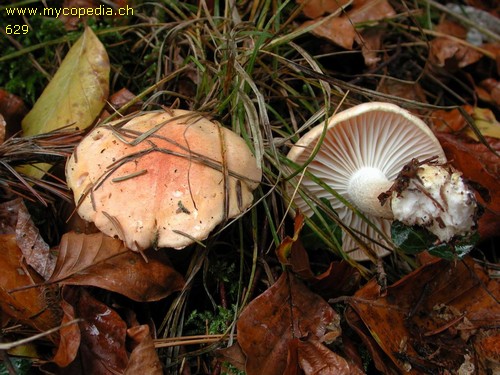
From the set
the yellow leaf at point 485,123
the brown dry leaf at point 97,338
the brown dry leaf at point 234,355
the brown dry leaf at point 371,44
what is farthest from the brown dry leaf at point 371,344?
the brown dry leaf at point 371,44

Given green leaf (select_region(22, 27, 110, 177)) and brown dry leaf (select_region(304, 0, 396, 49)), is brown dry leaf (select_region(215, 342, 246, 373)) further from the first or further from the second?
brown dry leaf (select_region(304, 0, 396, 49))

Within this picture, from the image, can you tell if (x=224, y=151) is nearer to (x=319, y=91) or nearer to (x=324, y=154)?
(x=324, y=154)

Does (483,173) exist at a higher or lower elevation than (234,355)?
higher

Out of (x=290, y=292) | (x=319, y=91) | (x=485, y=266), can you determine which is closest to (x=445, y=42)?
(x=319, y=91)

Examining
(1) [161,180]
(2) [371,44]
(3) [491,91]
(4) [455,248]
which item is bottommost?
(4) [455,248]

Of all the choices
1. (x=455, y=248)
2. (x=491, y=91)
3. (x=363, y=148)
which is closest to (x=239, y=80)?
(x=363, y=148)

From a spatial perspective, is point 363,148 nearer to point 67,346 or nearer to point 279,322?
point 279,322

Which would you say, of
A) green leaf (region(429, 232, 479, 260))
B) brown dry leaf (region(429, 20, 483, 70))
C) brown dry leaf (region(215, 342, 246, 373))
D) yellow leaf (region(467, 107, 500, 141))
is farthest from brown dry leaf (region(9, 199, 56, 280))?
brown dry leaf (region(429, 20, 483, 70))

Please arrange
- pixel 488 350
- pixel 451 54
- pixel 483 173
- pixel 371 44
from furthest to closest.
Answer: pixel 451 54
pixel 371 44
pixel 483 173
pixel 488 350
